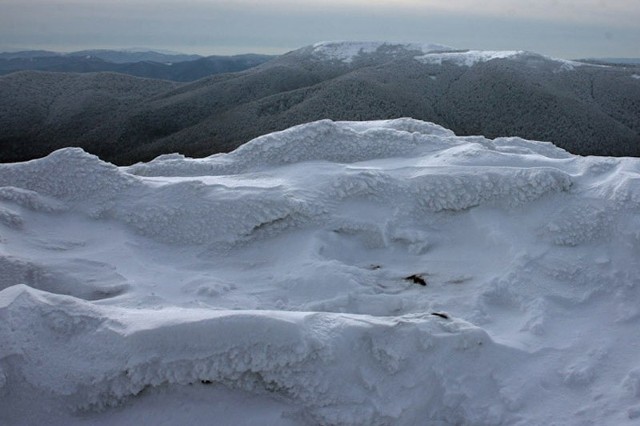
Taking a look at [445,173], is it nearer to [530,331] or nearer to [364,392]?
[530,331]

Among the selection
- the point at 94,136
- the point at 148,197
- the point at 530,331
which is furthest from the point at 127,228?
the point at 94,136

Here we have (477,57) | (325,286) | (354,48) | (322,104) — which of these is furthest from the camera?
(354,48)

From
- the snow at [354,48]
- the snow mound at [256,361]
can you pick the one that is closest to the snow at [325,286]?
the snow mound at [256,361]

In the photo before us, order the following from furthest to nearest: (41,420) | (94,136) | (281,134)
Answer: (94,136)
(281,134)
(41,420)

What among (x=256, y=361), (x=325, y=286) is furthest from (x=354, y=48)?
(x=256, y=361)

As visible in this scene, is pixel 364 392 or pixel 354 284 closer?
pixel 364 392

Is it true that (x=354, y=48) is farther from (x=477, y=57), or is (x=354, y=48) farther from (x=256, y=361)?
(x=256, y=361)

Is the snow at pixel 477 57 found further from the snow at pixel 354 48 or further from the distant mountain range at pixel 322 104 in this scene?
the snow at pixel 354 48
